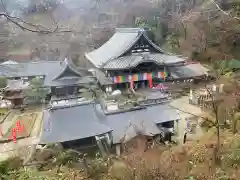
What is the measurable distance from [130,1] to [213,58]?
2222cm

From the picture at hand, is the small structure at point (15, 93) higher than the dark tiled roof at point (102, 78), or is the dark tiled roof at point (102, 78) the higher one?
the dark tiled roof at point (102, 78)

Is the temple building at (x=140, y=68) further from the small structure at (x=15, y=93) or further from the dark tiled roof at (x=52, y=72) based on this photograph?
the small structure at (x=15, y=93)

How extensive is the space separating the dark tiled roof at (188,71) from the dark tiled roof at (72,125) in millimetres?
12914

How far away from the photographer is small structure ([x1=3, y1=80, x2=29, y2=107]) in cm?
2200

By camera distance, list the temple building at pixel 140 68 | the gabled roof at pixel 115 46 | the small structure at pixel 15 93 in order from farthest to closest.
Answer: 1. the gabled roof at pixel 115 46
2. the temple building at pixel 140 68
3. the small structure at pixel 15 93

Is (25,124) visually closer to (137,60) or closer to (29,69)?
(137,60)

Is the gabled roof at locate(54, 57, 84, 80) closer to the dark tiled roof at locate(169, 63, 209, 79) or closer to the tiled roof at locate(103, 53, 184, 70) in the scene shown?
the tiled roof at locate(103, 53, 184, 70)

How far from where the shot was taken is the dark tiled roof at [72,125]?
12.3 m

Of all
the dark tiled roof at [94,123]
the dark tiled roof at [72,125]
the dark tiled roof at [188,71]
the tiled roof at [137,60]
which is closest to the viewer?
the dark tiled roof at [72,125]

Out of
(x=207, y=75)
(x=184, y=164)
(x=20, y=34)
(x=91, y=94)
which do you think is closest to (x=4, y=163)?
(x=184, y=164)

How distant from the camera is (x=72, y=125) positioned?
1310 centimetres

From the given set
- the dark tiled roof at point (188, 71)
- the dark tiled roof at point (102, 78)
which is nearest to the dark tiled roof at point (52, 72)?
the dark tiled roof at point (102, 78)

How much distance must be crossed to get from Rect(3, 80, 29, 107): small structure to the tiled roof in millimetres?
7351

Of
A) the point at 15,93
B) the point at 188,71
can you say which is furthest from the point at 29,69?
the point at 188,71
